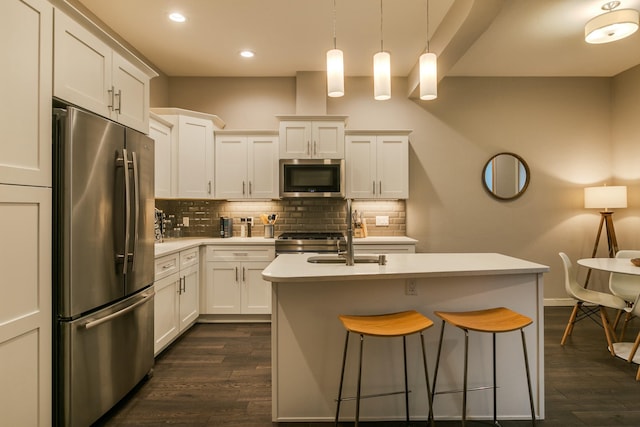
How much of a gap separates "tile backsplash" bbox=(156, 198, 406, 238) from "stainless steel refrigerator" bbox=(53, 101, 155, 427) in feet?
6.65

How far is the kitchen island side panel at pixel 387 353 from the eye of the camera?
2.03 metres

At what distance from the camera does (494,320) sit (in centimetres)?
184

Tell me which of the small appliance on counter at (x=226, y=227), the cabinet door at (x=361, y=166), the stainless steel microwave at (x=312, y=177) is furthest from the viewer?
the small appliance on counter at (x=226, y=227)

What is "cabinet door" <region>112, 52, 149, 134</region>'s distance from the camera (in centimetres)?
224

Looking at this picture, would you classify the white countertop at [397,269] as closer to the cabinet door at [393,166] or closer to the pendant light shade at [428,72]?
the pendant light shade at [428,72]

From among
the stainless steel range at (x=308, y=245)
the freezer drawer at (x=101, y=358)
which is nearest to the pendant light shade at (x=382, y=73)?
the stainless steel range at (x=308, y=245)

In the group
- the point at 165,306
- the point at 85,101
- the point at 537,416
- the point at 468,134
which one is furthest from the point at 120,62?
the point at 468,134

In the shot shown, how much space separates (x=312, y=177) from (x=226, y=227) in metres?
1.26

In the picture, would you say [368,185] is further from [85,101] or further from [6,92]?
[6,92]

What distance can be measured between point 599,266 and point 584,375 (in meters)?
0.94

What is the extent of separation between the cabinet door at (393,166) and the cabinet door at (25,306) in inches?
128

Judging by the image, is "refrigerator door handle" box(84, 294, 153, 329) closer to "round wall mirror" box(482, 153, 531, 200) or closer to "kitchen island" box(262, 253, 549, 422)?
"kitchen island" box(262, 253, 549, 422)

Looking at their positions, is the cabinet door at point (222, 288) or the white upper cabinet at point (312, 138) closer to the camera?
the cabinet door at point (222, 288)

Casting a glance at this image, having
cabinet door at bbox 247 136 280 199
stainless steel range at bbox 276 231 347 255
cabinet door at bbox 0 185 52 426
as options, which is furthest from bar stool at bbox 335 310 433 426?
cabinet door at bbox 247 136 280 199
